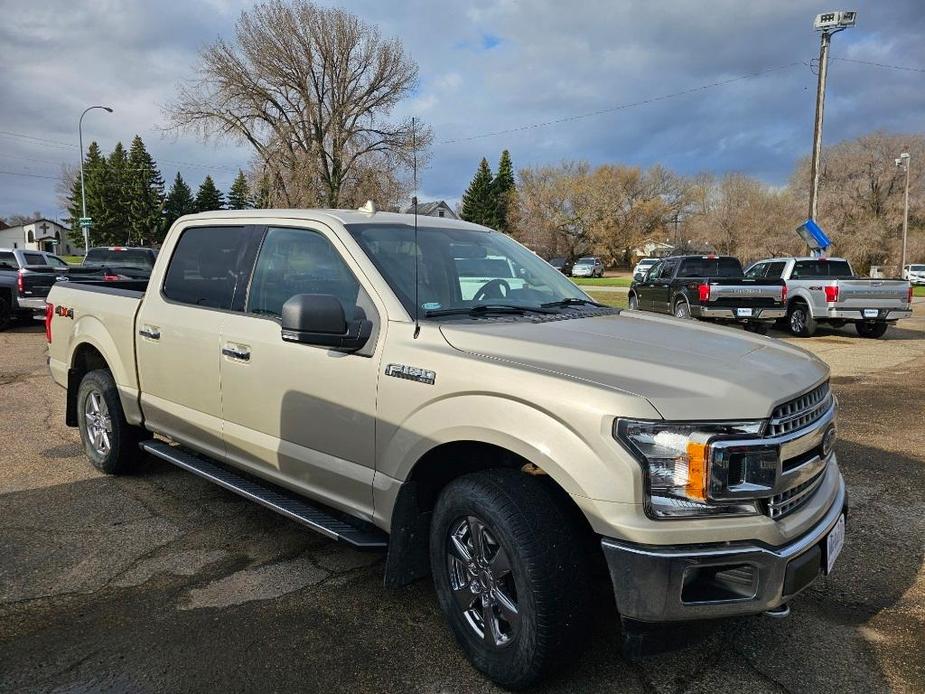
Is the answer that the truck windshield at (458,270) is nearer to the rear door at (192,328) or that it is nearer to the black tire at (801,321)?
the rear door at (192,328)

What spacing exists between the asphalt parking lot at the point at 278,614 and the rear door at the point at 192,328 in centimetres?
64

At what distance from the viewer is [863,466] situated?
5.34 metres

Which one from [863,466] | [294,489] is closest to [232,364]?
[294,489]

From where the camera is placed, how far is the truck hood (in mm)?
2289

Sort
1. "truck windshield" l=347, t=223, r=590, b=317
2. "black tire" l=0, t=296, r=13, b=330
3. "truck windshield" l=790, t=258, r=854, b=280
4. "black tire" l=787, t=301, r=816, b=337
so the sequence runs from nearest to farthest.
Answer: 1. "truck windshield" l=347, t=223, r=590, b=317
2. "black tire" l=0, t=296, r=13, b=330
3. "black tire" l=787, t=301, r=816, b=337
4. "truck windshield" l=790, t=258, r=854, b=280

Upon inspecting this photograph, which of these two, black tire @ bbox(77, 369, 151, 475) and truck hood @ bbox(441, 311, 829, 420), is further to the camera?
black tire @ bbox(77, 369, 151, 475)

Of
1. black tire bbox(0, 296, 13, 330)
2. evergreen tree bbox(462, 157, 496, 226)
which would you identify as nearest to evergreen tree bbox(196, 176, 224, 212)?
evergreen tree bbox(462, 157, 496, 226)

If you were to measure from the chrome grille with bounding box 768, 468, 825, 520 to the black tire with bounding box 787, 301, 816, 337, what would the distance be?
1332cm

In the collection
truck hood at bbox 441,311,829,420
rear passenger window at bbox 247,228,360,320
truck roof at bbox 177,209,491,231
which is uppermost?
truck roof at bbox 177,209,491,231

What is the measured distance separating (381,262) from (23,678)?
2.24m

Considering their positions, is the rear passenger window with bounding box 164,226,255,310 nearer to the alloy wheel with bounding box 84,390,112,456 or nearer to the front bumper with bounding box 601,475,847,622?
the alloy wheel with bounding box 84,390,112,456

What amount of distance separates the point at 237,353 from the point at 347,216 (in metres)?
0.94

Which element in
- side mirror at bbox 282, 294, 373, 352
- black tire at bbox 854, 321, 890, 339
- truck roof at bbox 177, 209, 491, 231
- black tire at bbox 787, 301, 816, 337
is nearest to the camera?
side mirror at bbox 282, 294, 373, 352

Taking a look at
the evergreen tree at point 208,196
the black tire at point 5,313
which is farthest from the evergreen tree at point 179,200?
the black tire at point 5,313
